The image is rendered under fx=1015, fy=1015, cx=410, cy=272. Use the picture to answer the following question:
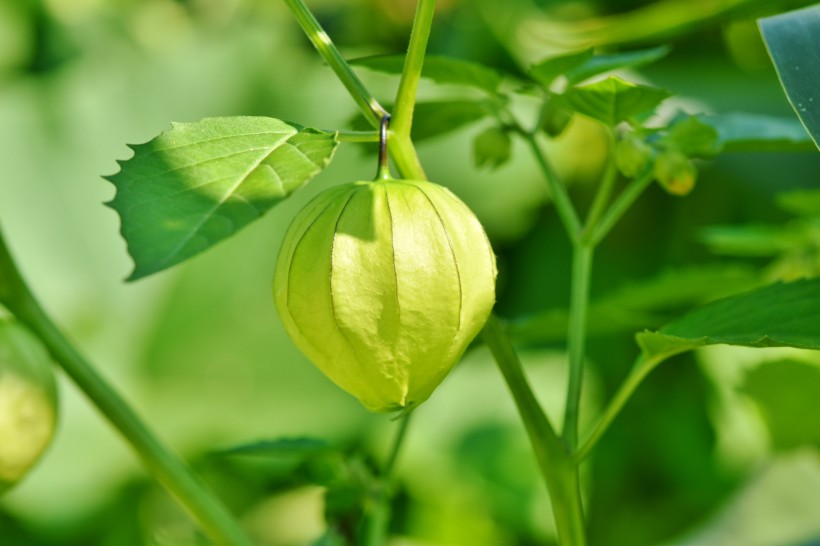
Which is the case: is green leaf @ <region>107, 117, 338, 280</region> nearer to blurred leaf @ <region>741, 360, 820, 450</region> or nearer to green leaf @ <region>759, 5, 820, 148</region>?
green leaf @ <region>759, 5, 820, 148</region>

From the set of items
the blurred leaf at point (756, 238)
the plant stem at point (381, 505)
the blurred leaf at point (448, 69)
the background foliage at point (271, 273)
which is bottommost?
the plant stem at point (381, 505)

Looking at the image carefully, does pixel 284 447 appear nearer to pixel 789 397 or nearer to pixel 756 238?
pixel 756 238

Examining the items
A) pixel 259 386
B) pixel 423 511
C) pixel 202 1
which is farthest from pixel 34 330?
pixel 202 1

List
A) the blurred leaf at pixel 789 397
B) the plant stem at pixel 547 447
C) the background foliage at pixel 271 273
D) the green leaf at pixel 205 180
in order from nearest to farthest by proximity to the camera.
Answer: the green leaf at pixel 205 180 → the plant stem at pixel 547 447 → the blurred leaf at pixel 789 397 → the background foliage at pixel 271 273

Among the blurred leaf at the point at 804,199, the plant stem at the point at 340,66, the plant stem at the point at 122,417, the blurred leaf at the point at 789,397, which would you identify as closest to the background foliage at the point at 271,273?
the blurred leaf at the point at 789,397

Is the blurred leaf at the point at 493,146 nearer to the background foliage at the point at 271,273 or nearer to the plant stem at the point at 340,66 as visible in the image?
the plant stem at the point at 340,66

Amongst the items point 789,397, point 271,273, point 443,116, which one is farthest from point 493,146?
point 271,273

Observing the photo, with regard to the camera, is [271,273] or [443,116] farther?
[271,273]
